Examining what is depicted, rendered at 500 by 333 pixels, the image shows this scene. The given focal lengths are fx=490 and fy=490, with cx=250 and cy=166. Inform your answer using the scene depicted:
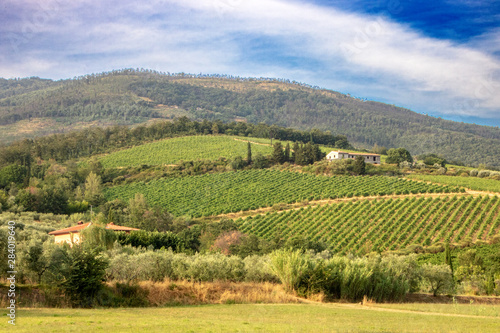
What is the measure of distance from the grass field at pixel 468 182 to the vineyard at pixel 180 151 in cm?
3267

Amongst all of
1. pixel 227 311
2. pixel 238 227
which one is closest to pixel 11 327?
pixel 227 311

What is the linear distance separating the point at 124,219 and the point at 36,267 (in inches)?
1721

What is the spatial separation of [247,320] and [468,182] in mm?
60316

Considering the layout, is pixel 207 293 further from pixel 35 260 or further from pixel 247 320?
pixel 35 260

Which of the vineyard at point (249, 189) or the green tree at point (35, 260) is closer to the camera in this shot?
the green tree at point (35, 260)

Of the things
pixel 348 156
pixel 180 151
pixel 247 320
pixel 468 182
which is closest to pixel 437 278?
pixel 247 320

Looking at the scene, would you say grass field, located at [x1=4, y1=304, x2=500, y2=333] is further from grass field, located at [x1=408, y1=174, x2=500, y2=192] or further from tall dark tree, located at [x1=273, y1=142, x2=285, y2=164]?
tall dark tree, located at [x1=273, y1=142, x2=285, y2=164]

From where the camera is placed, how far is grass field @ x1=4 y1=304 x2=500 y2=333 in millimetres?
11664

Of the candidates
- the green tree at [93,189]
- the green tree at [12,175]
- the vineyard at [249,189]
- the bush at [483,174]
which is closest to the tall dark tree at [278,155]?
the vineyard at [249,189]

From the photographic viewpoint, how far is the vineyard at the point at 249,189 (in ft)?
213

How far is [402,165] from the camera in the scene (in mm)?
82375

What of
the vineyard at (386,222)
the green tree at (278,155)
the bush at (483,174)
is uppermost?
the green tree at (278,155)

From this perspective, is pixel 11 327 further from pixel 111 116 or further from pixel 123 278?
pixel 111 116

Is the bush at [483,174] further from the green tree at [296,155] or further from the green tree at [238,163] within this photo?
the green tree at [238,163]
